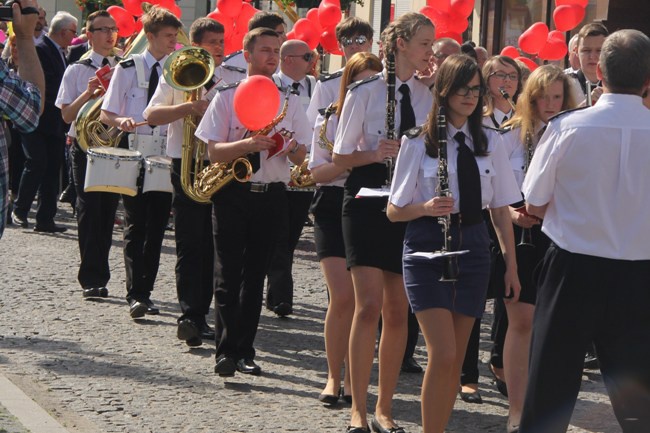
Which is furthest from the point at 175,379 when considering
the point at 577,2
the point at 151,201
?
the point at 577,2

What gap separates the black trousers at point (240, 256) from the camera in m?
8.23

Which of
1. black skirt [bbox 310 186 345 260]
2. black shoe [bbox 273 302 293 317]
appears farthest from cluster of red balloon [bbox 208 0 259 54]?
black skirt [bbox 310 186 345 260]

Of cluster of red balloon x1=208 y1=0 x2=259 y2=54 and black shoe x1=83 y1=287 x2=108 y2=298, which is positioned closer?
black shoe x1=83 y1=287 x2=108 y2=298

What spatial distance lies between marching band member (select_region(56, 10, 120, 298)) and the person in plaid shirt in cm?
427

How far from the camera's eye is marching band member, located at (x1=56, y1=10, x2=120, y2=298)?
11.0 m

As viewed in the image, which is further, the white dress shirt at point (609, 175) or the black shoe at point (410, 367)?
the black shoe at point (410, 367)

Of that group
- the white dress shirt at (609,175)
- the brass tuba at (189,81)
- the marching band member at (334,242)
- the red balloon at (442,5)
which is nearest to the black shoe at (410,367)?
the marching band member at (334,242)

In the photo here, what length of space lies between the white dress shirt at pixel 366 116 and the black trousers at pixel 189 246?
2.21 metres

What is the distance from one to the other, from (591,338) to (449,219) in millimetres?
1147

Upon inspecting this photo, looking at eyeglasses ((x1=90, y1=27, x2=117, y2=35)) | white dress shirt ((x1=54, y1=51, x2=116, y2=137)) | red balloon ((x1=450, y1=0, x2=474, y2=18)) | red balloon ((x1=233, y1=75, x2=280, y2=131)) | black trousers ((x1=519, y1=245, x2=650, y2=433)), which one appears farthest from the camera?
red balloon ((x1=450, y1=0, x2=474, y2=18))

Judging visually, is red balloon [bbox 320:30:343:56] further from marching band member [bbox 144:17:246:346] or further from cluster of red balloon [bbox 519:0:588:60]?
marching band member [bbox 144:17:246:346]

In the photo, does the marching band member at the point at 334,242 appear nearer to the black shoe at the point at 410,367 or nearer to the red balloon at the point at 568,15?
the black shoe at the point at 410,367

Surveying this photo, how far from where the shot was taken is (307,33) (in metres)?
13.6

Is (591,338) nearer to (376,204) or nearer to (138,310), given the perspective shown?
(376,204)
